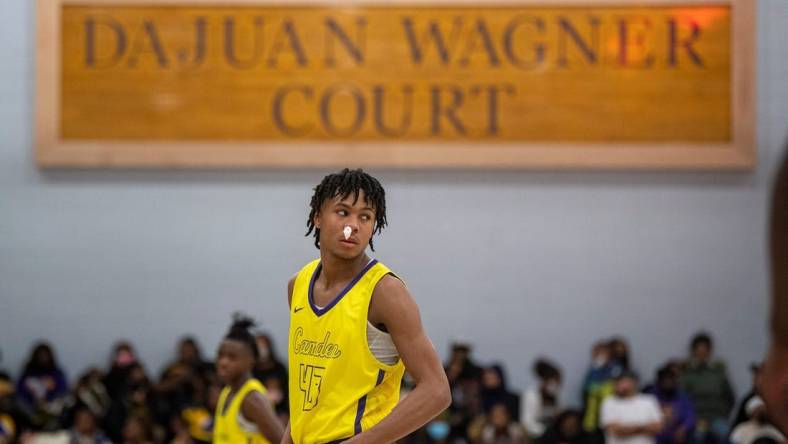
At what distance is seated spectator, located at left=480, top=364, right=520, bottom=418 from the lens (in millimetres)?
13344

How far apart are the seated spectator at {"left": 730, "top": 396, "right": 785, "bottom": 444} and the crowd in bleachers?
0.02 m

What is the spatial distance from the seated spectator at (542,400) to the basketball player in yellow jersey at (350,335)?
30.2 ft

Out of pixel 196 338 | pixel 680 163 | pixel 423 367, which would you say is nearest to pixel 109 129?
pixel 196 338

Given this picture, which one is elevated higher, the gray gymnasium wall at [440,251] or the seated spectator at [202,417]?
the gray gymnasium wall at [440,251]

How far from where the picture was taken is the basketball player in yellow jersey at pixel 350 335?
13.1ft

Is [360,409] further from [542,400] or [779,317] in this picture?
[542,400]

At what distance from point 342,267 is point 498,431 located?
8.66 m

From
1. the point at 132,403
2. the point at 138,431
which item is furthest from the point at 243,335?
the point at 132,403

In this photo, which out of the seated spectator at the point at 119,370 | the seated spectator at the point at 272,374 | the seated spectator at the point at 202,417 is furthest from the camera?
the seated spectator at the point at 119,370

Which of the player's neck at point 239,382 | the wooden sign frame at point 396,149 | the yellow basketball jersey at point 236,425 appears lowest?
the yellow basketball jersey at point 236,425

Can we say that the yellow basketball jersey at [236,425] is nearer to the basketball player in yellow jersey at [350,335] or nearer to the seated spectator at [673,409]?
the basketball player in yellow jersey at [350,335]

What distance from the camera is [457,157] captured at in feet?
47.8

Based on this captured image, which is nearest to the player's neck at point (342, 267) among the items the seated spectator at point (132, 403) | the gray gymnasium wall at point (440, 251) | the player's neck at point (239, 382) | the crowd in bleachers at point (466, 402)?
the player's neck at point (239, 382)

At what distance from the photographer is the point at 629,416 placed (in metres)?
12.4
